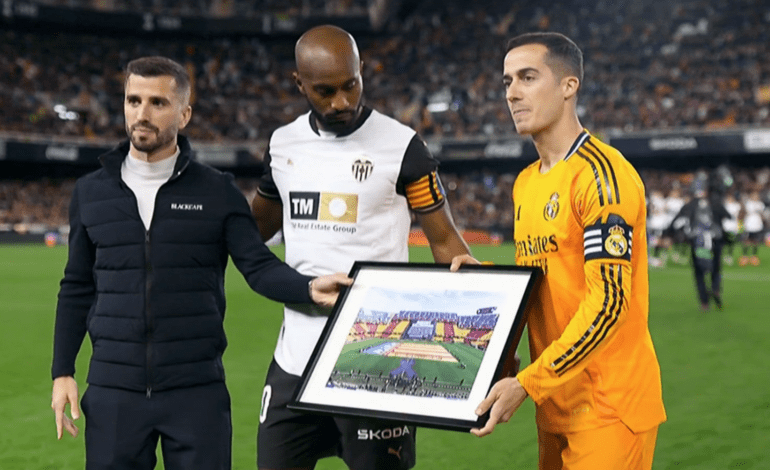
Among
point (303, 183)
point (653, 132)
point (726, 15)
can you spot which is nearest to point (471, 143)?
point (653, 132)

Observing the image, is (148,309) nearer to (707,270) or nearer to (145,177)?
(145,177)

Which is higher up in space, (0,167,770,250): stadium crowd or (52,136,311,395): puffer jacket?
(0,167,770,250): stadium crowd

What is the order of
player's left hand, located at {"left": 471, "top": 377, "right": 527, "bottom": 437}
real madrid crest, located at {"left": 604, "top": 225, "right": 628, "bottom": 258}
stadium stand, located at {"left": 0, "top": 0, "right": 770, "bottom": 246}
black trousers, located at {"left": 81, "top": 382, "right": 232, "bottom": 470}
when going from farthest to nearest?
stadium stand, located at {"left": 0, "top": 0, "right": 770, "bottom": 246} < black trousers, located at {"left": 81, "top": 382, "right": 232, "bottom": 470} < real madrid crest, located at {"left": 604, "top": 225, "right": 628, "bottom": 258} < player's left hand, located at {"left": 471, "top": 377, "right": 527, "bottom": 437}

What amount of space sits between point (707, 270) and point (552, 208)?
9.20 metres

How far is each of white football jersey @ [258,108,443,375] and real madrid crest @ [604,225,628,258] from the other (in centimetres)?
95

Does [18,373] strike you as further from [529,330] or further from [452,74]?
[452,74]

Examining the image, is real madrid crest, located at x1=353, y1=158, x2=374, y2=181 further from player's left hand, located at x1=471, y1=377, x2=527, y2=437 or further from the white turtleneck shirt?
player's left hand, located at x1=471, y1=377, x2=527, y2=437

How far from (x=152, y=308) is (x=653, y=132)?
31.1 meters

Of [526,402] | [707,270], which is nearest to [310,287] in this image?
[526,402]

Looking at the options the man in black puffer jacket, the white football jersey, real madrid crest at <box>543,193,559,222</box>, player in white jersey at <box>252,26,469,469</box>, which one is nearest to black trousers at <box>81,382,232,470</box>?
the man in black puffer jacket

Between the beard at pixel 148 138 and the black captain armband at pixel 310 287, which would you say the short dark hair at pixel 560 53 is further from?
the beard at pixel 148 138

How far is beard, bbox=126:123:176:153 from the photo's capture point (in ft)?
8.43

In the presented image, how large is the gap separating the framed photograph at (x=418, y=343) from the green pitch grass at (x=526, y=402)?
239 centimetres

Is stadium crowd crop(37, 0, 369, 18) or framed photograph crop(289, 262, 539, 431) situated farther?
stadium crowd crop(37, 0, 369, 18)
